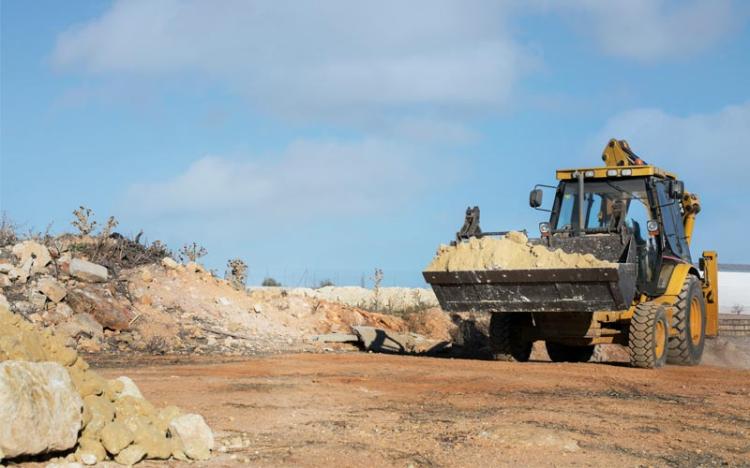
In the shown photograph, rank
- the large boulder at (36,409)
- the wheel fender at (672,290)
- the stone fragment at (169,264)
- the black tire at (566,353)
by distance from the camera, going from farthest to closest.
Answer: the stone fragment at (169,264) → the black tire at (566,353) → the wheel fender at (672,290) → the large boulder at (36,409)

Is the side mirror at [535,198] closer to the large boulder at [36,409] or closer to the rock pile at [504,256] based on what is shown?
the rock pile at [504,256]

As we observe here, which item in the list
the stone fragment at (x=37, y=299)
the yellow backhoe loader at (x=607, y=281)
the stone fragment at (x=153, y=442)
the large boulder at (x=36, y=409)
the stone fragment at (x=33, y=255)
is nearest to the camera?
the large boulder at (x=36, y=409)

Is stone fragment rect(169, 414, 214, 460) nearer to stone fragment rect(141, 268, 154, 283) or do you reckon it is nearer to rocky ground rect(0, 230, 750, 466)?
rocky ground rect(0, 230, 750, 466)

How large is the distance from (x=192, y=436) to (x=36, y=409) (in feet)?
3.89

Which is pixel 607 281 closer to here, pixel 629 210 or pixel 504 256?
pixel 504 256

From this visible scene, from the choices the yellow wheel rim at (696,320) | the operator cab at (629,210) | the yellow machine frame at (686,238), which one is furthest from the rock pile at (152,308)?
the yellow wheel rim at (696,320)

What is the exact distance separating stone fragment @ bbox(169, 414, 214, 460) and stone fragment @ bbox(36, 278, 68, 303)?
10.2m

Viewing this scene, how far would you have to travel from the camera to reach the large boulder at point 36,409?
16.4 ft

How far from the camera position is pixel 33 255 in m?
16.6

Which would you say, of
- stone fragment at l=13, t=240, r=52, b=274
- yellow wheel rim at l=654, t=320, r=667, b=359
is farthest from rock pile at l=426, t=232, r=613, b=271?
stone fragment at l=13, t=240, r=52, b=274

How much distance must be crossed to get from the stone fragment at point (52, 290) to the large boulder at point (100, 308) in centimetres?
16

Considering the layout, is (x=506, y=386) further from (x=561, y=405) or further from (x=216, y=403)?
(x=216, y=403)

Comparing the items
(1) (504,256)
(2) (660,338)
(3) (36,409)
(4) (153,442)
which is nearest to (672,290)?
(2) (660,338)

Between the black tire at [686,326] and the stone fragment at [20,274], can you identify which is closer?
the black tire at [686,326]
